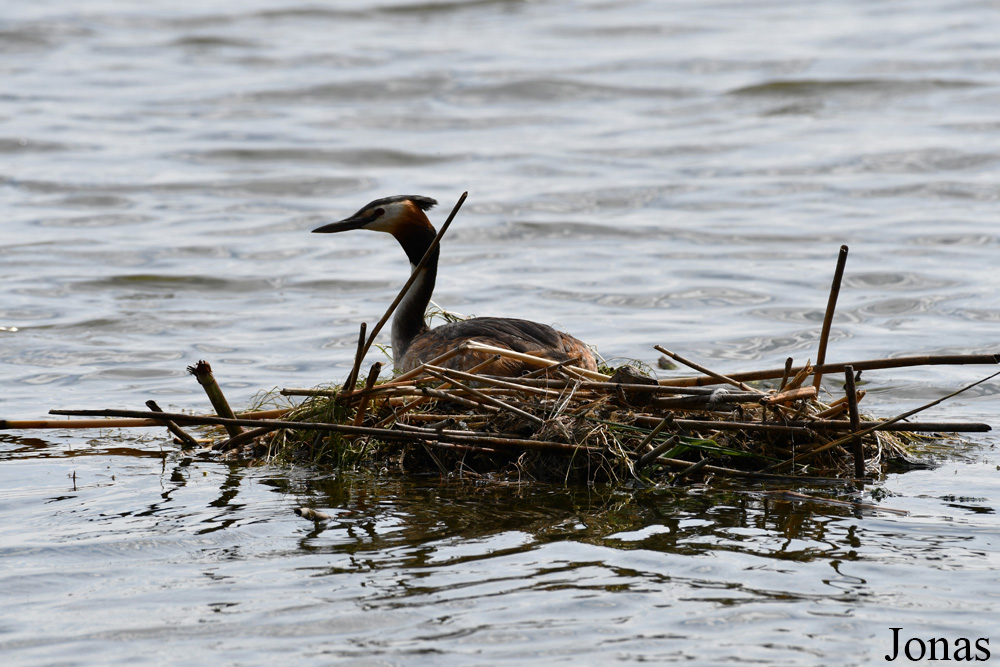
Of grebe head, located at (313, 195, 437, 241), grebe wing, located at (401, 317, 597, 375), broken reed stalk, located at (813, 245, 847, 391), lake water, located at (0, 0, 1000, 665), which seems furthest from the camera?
grebe head, located at (313, 195, 437, 241)

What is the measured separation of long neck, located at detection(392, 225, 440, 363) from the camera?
704 centimetres

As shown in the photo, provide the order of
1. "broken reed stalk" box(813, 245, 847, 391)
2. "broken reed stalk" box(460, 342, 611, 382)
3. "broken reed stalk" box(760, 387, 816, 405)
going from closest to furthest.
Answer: "broken reed stalk" box(813, 245, 847, 391) < "broken reed stalk" box(760, 387, 816, 405) < "broken reed stalk" box(460, 342, 611, 382)

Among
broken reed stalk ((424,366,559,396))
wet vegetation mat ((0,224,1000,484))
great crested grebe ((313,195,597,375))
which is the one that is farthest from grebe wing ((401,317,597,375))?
broken reed stalk ((424,366,559,396))

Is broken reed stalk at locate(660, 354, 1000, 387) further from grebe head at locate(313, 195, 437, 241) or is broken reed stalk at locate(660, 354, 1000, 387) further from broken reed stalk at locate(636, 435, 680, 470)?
grebe head at locate(313, 195, 437, 241)

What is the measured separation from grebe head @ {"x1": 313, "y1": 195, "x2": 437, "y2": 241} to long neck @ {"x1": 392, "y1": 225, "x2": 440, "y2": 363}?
0.12 ft

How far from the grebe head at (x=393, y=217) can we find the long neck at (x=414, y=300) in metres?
0.04

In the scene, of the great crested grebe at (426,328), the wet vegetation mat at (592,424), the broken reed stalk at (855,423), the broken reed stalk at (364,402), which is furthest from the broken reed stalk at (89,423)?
the broken reed stalk at (855,423)

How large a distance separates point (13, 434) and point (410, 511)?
267cm

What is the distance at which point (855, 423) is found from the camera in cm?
502

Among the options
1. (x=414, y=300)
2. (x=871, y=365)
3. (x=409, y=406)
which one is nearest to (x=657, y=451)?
(x=871, y=365)

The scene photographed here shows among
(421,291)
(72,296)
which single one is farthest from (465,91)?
(421,291)

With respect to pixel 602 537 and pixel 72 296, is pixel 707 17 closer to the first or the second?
pixel 72 296

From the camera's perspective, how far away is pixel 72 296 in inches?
419

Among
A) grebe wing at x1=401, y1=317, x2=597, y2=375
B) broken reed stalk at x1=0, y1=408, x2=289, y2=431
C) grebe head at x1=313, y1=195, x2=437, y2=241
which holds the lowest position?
broken reed stalk at x1=0, y1=408, x2=289, y2=431
